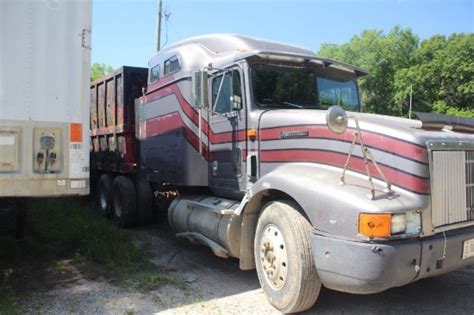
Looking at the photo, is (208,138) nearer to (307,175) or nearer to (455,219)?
(307,175)

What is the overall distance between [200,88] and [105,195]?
18.1 ft

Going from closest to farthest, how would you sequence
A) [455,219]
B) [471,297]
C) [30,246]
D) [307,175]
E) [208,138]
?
[455,219] < [307,175] < [471,297] < [208,138] < [30,246]

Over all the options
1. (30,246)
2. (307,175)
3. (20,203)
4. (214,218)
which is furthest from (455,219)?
(30,246)

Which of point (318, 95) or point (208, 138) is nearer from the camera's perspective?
point (318, 95)

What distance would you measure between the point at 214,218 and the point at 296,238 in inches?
76.2

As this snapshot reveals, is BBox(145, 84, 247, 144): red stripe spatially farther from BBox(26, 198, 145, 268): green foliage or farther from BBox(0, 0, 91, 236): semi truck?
BBox(26, 198, 145, 268): green foliage

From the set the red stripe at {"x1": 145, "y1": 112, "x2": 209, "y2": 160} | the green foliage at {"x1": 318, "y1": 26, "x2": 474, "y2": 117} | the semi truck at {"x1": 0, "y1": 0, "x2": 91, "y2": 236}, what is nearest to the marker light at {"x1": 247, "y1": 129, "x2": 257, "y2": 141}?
the red stripe at {"x1": 145, "y1": 112, "x2": 209, "y2": 160}

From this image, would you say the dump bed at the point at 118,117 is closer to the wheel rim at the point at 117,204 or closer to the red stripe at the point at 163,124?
the wheel rim at the point at 117,204

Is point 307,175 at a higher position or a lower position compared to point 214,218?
higher

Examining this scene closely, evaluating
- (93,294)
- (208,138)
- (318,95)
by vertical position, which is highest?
(318,95)

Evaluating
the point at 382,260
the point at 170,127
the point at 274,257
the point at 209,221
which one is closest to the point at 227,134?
the point at 209,221

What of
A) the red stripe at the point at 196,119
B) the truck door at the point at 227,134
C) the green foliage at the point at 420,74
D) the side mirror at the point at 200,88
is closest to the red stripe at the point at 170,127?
the red stripe at the point at 196,119

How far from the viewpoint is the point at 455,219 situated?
4.18 meters

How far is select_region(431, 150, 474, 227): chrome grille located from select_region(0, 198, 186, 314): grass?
3052mm
